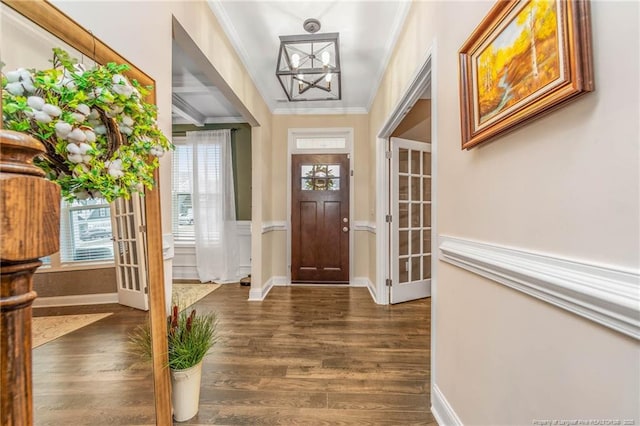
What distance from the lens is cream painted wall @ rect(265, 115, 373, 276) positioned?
399 cm

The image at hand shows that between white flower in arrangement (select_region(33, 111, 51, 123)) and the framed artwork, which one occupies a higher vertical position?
the framed artwork

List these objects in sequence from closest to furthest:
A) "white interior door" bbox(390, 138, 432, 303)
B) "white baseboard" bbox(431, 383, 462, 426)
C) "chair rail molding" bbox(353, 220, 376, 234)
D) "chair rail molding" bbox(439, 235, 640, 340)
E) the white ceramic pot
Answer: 1. "chair rail molding" bbox(439, 235, 640, 340)
2. "white baseboard" bbox(431, 383, 462, 426)
3. the white ceramic pot
4. "white interior door" bbox(390, 138, 432, 303)
5. "chair rail molding" bbox(353, 220, 376, 234)

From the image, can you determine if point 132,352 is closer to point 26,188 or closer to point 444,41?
point 26,188

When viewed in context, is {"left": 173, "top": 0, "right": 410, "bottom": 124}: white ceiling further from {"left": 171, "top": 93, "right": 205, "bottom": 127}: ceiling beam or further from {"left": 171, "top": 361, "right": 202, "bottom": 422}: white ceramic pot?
{"left": 171, "top": 361, "right": 202, "bottom": 422}: white ceramic pot

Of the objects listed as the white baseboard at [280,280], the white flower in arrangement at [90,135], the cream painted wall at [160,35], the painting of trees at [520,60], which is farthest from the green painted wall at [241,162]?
the painting of trees at [520,60]

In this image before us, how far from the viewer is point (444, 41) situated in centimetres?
140

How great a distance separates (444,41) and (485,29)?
0.45 meters

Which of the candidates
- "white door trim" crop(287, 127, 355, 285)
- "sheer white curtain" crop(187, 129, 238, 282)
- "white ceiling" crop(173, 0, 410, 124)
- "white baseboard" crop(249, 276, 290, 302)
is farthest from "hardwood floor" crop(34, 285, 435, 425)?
"white ceiling" crop(173, 0, 410, 124)

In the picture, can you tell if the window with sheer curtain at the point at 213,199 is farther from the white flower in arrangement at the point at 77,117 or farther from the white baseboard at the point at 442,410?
the white flower in arrangement at the point at 77,117

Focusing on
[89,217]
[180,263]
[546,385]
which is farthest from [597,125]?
[180,263]

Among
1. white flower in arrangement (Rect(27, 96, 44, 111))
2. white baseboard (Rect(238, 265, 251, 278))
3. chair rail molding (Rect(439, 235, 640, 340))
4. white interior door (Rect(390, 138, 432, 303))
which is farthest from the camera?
white baseboard (Rect(238, 265, 251, 278))

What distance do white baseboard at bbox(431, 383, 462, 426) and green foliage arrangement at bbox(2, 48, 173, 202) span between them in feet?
5.50

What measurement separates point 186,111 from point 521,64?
4166 mm

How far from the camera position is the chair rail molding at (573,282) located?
0.57 meters
